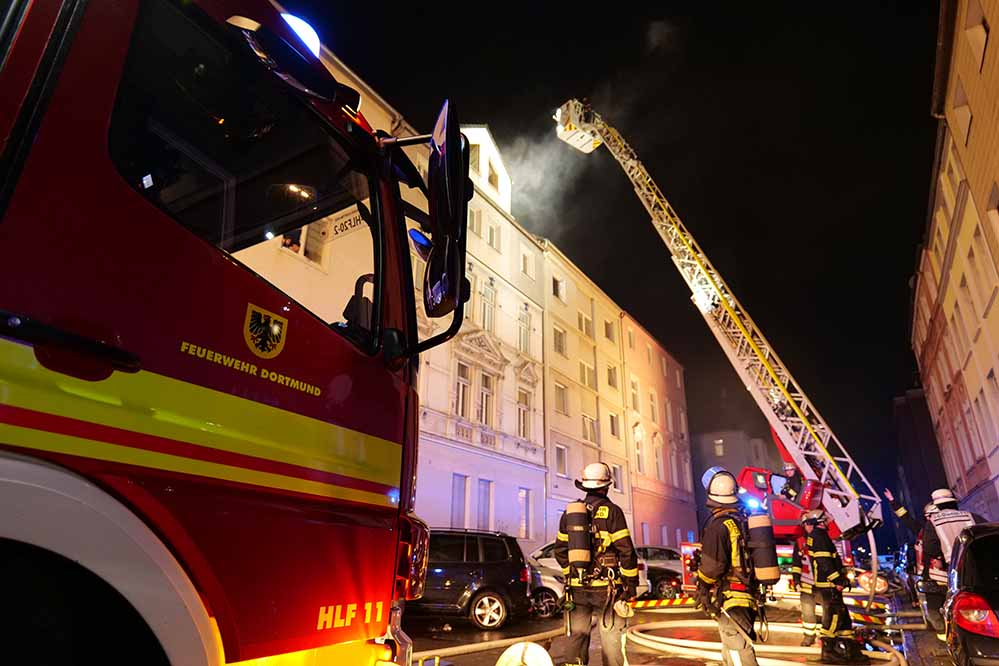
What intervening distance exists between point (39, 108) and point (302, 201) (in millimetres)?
1251

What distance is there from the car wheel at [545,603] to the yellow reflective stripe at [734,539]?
7917 millimetres

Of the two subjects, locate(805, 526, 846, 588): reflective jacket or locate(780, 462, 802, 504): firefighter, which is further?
locate(780, 462, 802, 504): firefighter

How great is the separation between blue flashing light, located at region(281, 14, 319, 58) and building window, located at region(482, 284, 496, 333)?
59.5 ft

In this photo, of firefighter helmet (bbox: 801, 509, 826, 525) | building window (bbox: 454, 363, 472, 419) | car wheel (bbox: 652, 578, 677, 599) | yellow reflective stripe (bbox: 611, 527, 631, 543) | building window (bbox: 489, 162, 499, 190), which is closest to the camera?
yellow reflective stripe (bbox: 611, 527, 631, 543)

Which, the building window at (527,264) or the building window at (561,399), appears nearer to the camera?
the building window at (527,264)

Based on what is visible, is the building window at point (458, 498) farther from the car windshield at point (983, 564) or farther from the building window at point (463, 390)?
the car windshield at point (983, 564)

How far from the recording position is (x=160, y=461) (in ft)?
5.23

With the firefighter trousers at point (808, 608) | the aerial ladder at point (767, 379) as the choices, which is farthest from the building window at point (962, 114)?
the firefighter trousers at point (808, 608)

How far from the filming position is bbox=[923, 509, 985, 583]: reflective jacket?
8.47 meters

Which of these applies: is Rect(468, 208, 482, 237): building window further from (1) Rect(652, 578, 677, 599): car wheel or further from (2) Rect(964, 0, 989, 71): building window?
(2) Rect(964, 0, 989, 71): building window

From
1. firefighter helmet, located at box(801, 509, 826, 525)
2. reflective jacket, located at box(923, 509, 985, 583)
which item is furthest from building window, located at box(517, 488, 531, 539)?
firefighter helmet, located at box(801, 509, 826, 525)

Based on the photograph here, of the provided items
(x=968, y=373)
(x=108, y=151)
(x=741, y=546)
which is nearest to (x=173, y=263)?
(x=108, y=151)

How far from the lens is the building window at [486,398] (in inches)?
782

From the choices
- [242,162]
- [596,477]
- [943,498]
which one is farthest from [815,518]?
[242,162]
